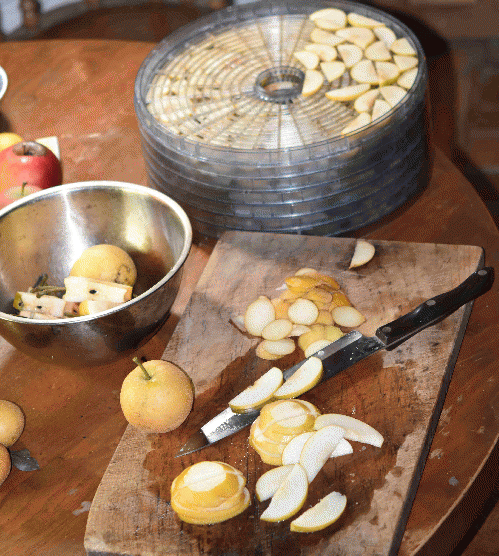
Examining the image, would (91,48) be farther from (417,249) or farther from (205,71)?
(417,249)

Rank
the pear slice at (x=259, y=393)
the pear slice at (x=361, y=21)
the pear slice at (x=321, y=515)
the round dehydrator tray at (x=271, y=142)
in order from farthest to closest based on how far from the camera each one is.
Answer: the pear slice at (x=361, y=21) → the round dehydrator tray at (x=271, y=142) → the pear slice at (x=259, y=393) → the pear slice at (x=321, y=515)

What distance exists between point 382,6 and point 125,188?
1.50m

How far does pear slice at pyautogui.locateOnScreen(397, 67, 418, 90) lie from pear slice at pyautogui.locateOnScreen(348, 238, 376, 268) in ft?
0.76

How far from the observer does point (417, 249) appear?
87 centimetres

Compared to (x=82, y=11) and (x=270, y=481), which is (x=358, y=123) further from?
(x=82, y=11)

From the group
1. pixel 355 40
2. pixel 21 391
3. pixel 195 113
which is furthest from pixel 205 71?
pixel 21 391

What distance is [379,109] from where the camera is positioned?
0.90 m

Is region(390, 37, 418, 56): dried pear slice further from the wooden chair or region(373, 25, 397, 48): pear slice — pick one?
the wooden chair

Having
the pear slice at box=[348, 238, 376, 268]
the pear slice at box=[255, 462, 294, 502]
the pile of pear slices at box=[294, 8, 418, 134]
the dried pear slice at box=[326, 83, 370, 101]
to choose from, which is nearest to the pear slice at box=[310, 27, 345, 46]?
the pile of pear slices at box=[294, 8, 418, 134]

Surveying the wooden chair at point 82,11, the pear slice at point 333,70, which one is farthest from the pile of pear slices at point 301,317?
the wooden chair at point 82,11

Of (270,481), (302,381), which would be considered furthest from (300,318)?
(270,481)

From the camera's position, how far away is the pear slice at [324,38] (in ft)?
3.39

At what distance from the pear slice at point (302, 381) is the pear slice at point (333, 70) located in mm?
442

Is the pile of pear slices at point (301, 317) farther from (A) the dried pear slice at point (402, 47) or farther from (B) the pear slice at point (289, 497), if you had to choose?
(A) the dried pear slice at point (402, 47)
